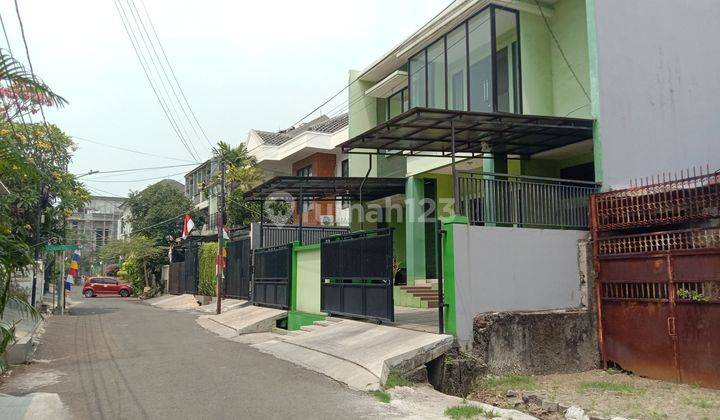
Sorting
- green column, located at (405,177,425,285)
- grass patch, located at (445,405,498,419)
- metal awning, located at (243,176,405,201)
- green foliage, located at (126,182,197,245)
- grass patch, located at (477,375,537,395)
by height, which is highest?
green foliage, located at (126,182,197,245)

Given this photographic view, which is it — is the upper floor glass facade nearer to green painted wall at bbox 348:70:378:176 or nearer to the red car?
green painted wall at bbox 348:70:378:176

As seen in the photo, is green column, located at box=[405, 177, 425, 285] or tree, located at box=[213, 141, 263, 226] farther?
tree, located at box=[213, 141, 263, 226]

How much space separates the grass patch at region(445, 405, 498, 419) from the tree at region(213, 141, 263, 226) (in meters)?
21.4

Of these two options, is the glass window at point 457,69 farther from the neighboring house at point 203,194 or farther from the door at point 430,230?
the neighboring house at point 203,194

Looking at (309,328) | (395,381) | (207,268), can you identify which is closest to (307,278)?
(309,328)

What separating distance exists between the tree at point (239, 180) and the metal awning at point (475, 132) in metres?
16.2

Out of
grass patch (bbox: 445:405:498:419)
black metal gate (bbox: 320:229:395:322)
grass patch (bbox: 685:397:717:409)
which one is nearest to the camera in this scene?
grass patch (bbox: 445:405:498:419)

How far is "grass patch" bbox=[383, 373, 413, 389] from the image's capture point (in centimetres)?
801

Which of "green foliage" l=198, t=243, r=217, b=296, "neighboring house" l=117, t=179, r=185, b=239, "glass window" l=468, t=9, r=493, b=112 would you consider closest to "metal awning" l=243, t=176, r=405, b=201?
"glass window" l=468, t=9, r=493, b=112

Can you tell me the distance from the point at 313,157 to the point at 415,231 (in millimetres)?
11768

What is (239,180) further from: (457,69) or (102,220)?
(102,220)

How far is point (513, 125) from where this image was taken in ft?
36.1

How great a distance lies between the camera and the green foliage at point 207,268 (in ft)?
90.2

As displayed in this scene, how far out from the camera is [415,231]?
1759cm
